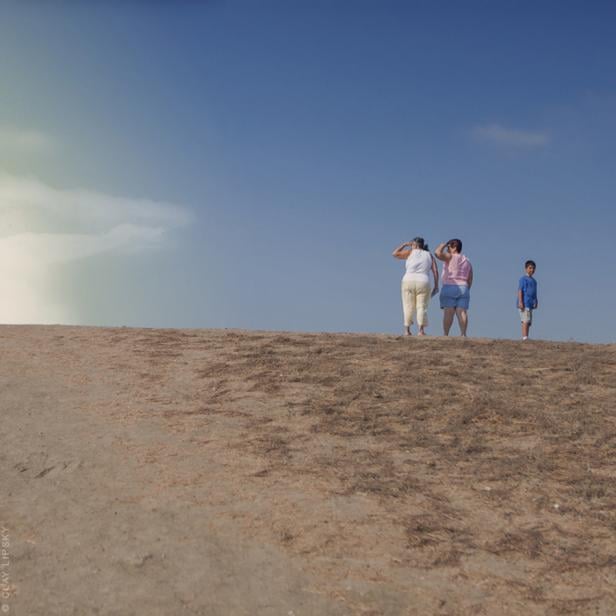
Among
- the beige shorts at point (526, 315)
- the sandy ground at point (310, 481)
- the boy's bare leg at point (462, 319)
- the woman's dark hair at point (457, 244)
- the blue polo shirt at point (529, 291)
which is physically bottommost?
the sandy ground at point (310, 481)

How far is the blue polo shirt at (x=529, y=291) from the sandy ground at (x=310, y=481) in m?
3.54

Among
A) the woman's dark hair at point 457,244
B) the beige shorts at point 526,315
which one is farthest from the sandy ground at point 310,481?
the beige shorts at point 526,315

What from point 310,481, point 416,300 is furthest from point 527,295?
point 310,481

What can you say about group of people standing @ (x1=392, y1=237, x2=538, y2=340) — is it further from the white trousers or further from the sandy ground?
the sandy ground

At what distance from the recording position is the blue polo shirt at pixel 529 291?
16953mm

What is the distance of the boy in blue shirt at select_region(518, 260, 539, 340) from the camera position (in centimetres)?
1695

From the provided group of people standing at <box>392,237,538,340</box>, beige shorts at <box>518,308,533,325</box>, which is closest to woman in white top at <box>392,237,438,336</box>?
group of people standing at <box>392,237,538,340</box>

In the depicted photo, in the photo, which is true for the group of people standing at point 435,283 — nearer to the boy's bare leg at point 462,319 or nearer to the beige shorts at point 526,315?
the boy's bare leg at point 462,319

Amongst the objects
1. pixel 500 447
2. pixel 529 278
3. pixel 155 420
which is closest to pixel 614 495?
pixel 500 447

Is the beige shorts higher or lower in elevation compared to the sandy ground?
higher

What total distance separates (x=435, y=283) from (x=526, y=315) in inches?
118

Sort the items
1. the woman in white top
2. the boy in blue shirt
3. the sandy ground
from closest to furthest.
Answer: the sandy ground < the woman in white top < the boy in blue shirt

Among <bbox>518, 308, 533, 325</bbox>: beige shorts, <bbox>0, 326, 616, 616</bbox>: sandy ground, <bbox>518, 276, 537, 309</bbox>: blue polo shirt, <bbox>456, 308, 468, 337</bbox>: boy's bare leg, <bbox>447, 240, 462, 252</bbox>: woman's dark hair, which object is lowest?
<bbox>0, 326, 616, 616</bbox>: sandy ground

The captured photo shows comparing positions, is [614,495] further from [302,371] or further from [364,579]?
[302,371]
